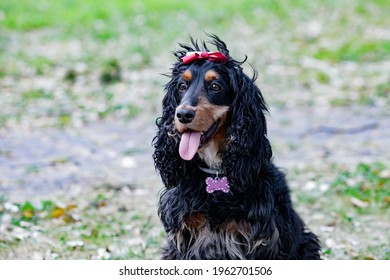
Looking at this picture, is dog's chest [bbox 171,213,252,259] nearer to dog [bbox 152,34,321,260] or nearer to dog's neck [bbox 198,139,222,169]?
dog [bbox 152,34,321,260]

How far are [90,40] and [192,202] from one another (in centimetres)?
1084

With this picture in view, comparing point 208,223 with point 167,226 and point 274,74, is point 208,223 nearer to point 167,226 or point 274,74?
point 167,226

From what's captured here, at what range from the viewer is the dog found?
Answer: 14.4ft

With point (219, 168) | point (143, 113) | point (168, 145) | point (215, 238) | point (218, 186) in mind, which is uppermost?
point (143, 113)

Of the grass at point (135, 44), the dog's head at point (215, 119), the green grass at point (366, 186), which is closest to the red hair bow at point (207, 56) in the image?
the dog's head at point (215, 119)

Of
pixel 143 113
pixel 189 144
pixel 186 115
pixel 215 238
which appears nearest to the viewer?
pixel 186 115

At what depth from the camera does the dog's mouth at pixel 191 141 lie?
170 inches

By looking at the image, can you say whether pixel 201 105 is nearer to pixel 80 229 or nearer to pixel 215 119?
pixel 215 119

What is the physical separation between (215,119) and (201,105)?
6.3 inches

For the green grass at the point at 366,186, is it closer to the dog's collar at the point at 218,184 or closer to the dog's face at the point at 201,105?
the dog's collar at the point at 218,184

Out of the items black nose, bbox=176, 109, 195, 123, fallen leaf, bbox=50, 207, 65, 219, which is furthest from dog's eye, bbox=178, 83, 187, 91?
fallen leaf, bbox=50, 207, 65, 219

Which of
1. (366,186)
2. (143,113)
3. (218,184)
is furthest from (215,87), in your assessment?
(143,113)

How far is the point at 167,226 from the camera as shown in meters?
4.65

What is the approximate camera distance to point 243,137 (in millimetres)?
4391
